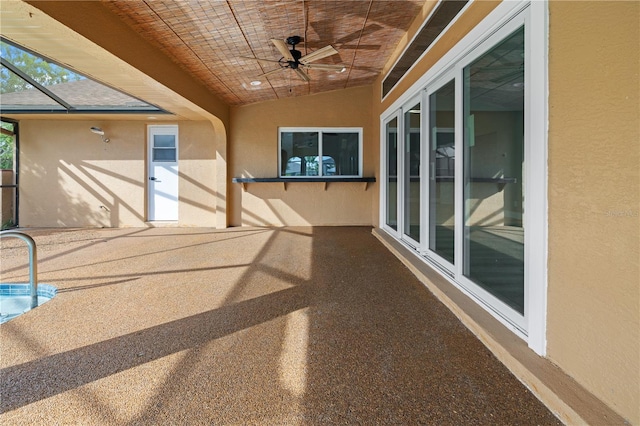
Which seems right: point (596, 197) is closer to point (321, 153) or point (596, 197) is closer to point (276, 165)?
point (321, 153)

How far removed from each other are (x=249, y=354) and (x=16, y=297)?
2777 millimetres

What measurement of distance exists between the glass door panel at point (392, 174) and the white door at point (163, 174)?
175 inches

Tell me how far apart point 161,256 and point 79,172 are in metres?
4.04

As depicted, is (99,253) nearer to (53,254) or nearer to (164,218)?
(53,254)

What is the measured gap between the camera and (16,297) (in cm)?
289

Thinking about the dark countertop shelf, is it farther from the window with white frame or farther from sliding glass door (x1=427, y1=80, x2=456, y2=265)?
sliding glass door (x1=427, y1=80, x2=456, y2=265)

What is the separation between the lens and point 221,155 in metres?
6.21

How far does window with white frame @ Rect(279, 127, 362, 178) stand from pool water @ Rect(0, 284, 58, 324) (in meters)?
A: 4.37

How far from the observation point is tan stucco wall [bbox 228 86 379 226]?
635 centimetres

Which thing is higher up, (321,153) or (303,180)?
(321,153)

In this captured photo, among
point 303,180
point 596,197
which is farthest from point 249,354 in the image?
point 303,180

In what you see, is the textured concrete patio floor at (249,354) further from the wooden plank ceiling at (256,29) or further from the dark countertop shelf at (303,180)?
Result: the dark countertop shelf at (303,180)

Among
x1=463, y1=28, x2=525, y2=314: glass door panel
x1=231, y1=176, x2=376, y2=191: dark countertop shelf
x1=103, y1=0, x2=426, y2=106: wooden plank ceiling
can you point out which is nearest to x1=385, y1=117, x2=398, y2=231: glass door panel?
x1=231, y1=176, x2=376, y2=191: dark countertop shelf

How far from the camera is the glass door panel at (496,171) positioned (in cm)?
181
